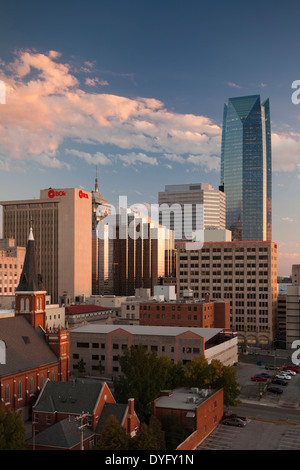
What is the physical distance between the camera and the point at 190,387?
3533 inches

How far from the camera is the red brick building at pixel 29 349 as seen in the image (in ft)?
254

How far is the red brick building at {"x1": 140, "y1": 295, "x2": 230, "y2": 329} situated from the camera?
458 feet

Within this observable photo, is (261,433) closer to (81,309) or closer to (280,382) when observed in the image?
(280,382)

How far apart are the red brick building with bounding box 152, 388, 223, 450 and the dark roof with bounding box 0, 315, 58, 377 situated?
811 inches

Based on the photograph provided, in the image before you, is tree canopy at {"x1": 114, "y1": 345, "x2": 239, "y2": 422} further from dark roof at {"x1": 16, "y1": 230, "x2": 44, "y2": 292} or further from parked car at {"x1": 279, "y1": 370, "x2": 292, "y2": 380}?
parked car at {"x1": 279, "y1": 370, "x2": 292, "y2": 380}

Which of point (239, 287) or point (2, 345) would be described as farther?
point (239, 287)

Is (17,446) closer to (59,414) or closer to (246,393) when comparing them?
(59,414)

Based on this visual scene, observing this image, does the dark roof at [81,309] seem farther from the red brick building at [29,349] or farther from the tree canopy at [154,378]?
the tree canopy at [154,378]

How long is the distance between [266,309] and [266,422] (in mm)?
101010

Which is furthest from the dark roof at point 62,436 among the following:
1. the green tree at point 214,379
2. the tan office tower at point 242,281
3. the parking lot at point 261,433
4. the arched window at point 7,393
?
the tan office tower at point 242,281

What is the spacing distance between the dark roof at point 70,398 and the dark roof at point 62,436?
3.41 metres
